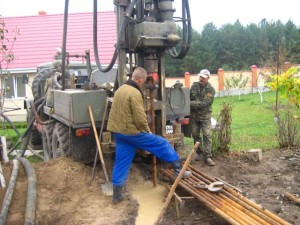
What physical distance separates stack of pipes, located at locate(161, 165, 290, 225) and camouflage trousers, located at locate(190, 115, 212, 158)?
1576mm

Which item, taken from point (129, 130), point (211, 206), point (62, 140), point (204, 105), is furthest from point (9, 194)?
point (204, 105)

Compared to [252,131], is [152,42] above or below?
above

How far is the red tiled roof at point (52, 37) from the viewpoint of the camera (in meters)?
19.1

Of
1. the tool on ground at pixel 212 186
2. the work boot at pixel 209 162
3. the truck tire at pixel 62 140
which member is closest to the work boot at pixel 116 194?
the tool on ground at pixel 212 186

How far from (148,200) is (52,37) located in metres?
16.1

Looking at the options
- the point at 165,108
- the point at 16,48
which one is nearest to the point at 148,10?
the point at 165,108

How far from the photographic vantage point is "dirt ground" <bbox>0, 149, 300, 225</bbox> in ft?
17.5

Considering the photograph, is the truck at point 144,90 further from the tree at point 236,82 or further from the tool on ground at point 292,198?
the tree at point 236,82

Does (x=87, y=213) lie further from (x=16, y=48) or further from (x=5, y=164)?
(x=16, y=48)

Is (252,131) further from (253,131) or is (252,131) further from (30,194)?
(30,194)

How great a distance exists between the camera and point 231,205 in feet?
16.4

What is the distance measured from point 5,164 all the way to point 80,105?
169 centimetres

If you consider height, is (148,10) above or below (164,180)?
above

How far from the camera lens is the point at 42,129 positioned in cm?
924
